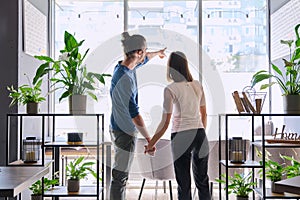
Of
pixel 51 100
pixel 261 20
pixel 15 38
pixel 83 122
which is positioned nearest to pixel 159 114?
pixel 83 122

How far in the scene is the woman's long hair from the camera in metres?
3.17

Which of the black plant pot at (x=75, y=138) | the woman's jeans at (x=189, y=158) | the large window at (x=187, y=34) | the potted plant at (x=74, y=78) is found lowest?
the woman's jeans at (x=189, y=158)

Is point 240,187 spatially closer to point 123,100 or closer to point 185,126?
point 185,126

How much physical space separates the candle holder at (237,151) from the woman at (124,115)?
2.53ft

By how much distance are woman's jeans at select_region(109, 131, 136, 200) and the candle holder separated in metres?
0.82

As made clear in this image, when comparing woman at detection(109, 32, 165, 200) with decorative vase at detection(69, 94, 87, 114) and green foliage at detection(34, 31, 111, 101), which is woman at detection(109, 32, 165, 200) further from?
decorative vase at detection(69, 94, 87, 114)

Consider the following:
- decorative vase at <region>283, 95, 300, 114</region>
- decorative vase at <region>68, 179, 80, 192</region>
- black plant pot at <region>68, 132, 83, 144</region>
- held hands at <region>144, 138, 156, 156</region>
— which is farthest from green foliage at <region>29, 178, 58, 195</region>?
decorative vase at <region>283, 95, 300, 114</region>

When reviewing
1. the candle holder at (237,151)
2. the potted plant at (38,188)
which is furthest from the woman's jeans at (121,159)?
the candle holder at (237,151)

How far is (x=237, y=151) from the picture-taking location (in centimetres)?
325

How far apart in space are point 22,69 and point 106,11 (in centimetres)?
164

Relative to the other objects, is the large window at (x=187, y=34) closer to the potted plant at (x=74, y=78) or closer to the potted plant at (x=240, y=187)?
the potted plant at (x=240, y=187)

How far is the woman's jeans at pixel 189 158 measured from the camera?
10.2 ft

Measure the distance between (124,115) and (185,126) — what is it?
1.67 ft

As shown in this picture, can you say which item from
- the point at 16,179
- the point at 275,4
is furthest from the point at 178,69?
the point at 275,4
